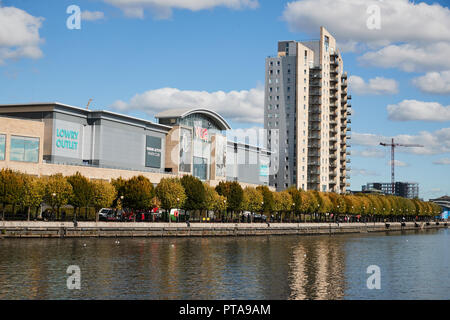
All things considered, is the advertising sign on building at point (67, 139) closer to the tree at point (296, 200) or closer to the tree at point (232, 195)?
the tree at point (232, 195)

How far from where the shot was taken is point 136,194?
113125 mm

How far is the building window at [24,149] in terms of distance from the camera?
366 ft

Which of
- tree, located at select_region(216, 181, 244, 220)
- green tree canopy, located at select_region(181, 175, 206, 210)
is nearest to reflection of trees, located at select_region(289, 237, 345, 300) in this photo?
green tree canopy, located at select_region(181, 175, 206, 210)

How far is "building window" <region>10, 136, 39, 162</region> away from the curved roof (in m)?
54.1

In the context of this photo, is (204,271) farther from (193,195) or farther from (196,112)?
(196,112)

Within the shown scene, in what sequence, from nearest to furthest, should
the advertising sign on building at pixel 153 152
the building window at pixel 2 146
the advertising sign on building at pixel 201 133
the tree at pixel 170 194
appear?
1. the building window at pixel 2 146
2. the tree at pixel 170 194
3. the advertising sign on building at pixel 153 152
4. the advertising sign on building at pixel 201 133

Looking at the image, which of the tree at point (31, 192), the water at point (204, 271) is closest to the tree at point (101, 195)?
the tree at point (31, 192)

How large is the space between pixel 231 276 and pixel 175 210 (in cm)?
7765

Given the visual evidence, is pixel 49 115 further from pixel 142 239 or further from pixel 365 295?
pixel 365 295

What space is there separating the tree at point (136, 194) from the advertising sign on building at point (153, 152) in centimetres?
3556

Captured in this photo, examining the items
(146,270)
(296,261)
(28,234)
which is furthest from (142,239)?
(146,270)

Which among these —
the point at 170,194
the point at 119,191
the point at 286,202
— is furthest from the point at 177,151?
the point at 119,191

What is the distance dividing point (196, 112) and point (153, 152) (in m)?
24.7

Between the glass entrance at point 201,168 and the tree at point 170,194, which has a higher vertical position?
the glass entrance at point 201,168
